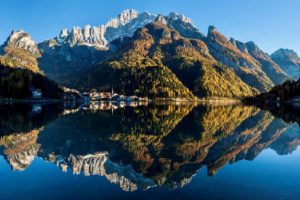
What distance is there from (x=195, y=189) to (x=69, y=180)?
1194cm

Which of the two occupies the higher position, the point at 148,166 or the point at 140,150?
the point at 140,150

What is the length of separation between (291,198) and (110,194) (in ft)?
47.0

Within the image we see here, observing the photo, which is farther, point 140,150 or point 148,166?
point 140,150

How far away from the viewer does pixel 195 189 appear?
2614 cm

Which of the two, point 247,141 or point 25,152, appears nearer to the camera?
point 25,152

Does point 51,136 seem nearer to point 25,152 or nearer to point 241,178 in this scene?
point 25,152

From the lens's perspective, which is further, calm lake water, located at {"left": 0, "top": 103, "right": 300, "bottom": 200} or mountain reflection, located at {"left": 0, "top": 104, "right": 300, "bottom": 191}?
mountain reflection, located at {"left": 0, "top": 104, "right": 300, "bottom": 191}

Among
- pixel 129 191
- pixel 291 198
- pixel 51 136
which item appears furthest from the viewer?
pixel 51 136

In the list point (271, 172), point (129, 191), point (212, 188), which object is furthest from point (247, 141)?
point (129, 191)

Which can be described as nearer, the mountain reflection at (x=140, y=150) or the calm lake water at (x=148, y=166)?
the calm lake water at (x=148, y=166)

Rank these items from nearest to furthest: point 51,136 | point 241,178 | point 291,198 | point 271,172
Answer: point 291,198 → point 241,178 → point 271,172 → point 51,136

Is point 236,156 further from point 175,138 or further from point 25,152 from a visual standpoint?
point 25,152

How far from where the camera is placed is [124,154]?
41.6 meters

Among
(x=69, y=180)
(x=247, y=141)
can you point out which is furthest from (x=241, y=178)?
(x=247, y=141)
